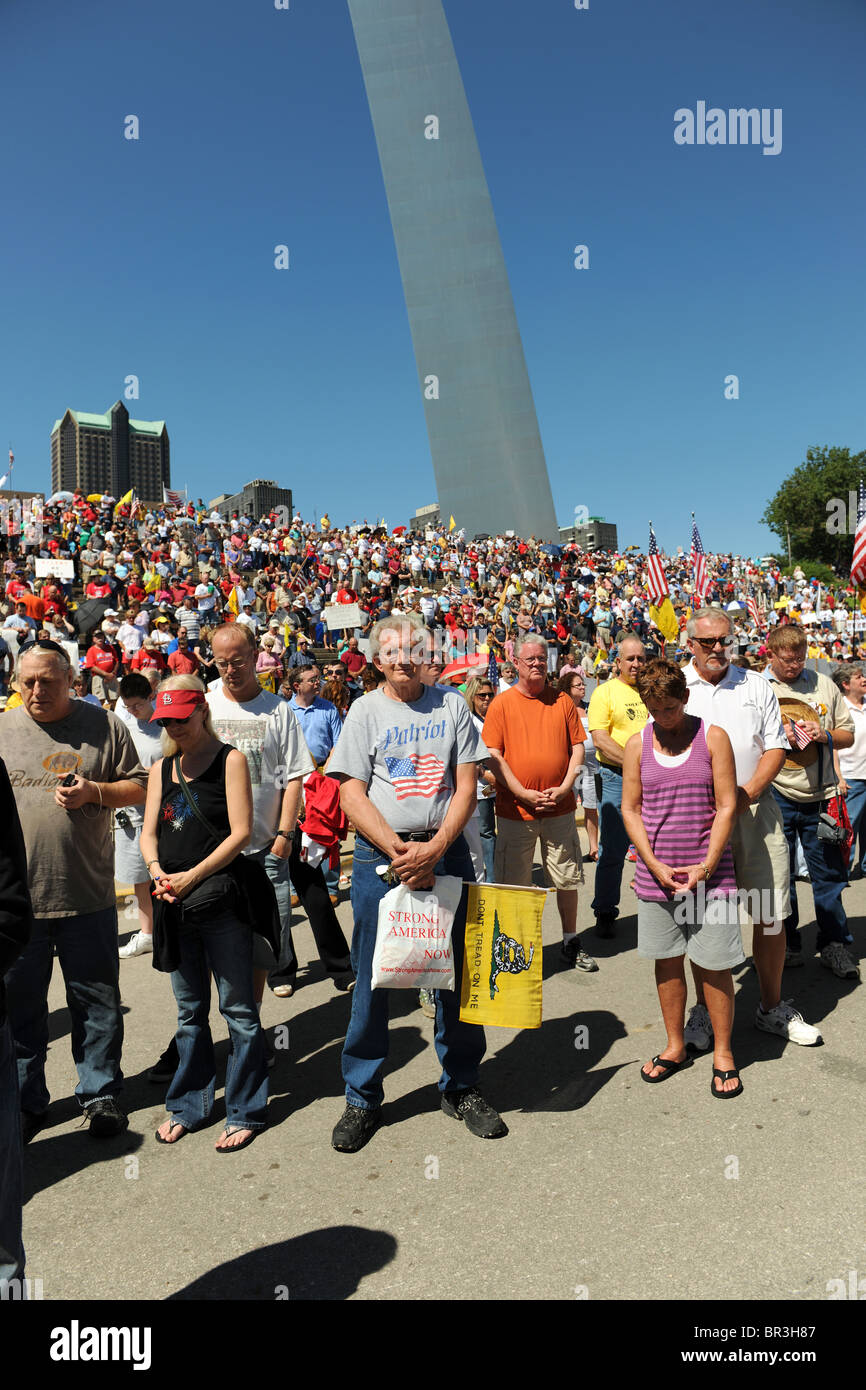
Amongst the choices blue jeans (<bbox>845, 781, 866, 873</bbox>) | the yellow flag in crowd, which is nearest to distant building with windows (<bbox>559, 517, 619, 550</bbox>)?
the yellow flag in crowd

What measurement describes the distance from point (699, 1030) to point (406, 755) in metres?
2.00

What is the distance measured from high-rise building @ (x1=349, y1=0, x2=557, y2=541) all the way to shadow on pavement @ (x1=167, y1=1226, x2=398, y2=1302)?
43.1 meters

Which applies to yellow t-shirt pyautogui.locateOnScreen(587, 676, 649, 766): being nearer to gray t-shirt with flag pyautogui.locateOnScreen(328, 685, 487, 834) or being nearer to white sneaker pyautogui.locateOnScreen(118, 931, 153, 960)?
gray t-shirt with flag pyautogui.locateOnScreen(328, 685, 487, 834)

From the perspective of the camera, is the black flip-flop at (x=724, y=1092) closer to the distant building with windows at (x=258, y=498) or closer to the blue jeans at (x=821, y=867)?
the blue jeans at (x=821, y=867)

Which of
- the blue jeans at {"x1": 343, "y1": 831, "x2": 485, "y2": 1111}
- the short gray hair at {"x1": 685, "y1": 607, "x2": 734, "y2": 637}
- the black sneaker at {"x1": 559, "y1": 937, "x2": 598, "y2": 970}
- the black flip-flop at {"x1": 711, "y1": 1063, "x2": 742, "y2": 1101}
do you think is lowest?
the black flip-flop at {"x1": 711, "y1": 1063, "x2": 742, "y2": 1101}

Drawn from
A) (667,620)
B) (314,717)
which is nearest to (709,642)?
(314,717)

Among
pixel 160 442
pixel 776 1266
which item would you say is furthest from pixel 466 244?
pixel 160 442

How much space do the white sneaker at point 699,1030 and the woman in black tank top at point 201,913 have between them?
6.37ft

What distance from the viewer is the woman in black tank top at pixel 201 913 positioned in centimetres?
347

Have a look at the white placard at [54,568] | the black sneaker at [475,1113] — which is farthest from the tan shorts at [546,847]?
the white placard at [54,568]

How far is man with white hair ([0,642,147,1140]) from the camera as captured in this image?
138 inches
